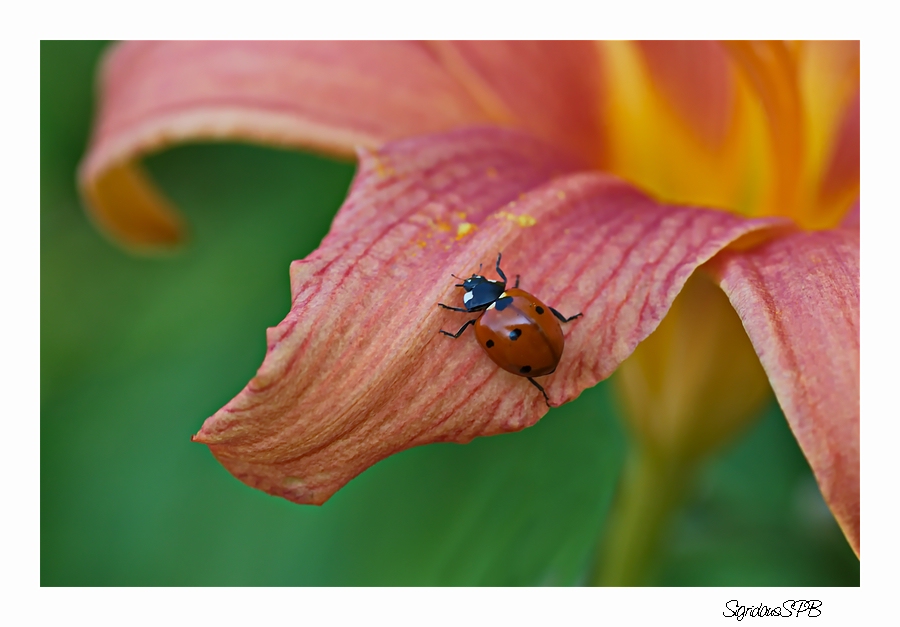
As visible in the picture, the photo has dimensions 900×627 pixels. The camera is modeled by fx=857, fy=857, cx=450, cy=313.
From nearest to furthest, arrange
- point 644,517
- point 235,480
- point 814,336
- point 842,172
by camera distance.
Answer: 1. point 814,336
2. point 842,172
3. point 644,517
4. point 235,480

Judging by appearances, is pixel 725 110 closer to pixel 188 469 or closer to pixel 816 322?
pixel 816 322

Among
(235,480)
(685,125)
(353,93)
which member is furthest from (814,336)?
(235,480)

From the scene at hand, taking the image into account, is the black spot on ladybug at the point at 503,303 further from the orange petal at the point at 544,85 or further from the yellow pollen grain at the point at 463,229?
the orange petal at the point at 544,85

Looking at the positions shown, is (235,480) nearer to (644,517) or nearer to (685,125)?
(644,517)

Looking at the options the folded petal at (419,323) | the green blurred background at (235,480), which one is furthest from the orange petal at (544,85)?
the green blurred background at (235,480)

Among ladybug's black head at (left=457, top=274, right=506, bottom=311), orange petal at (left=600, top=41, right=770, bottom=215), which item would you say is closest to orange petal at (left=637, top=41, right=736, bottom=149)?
orange petal at (left=600, top=41, right=770, bottom=215)

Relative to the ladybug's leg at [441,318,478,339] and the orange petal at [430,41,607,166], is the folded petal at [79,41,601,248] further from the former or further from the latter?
the ladybug's leg at [441,318,478,339]

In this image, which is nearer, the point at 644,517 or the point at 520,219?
the point at 520,219
